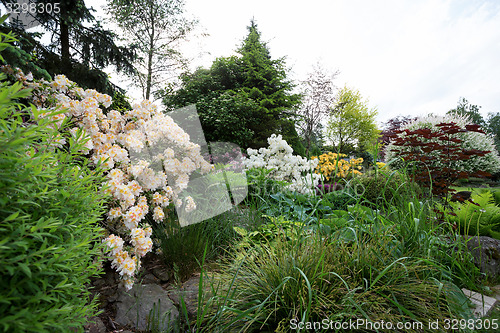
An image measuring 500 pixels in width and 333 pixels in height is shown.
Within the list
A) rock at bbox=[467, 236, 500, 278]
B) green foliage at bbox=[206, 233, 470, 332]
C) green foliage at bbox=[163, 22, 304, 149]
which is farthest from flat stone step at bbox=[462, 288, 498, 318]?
green foliage at bbox=[163, 22, 304, 149]

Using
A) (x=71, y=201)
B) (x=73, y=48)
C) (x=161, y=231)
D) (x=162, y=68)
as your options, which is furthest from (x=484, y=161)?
(x=162, y=68)

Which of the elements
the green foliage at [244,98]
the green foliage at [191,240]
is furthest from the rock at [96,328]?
the green foliage at [244,98]

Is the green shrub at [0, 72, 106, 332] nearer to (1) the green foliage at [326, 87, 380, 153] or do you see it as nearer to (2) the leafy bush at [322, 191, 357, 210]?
(2) the leafy bush at [322, 191, 357, 210]

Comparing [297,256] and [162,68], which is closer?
[297,256]

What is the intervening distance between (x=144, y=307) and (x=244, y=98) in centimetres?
895

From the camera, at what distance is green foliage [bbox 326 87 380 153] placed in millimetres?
17078

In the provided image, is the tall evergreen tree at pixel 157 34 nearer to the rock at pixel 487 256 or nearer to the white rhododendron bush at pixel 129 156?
the white rhododendron bush at pixel 129 156

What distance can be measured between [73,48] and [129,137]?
5.21 meters

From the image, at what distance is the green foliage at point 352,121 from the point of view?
56.0ft

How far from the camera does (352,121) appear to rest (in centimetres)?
1712

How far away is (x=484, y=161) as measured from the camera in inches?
289

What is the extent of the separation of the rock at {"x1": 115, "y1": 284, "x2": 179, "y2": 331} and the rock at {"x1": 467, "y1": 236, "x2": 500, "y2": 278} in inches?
99.0

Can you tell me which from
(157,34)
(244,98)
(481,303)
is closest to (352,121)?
(244,98)

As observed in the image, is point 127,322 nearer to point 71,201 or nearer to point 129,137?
point 71,201
